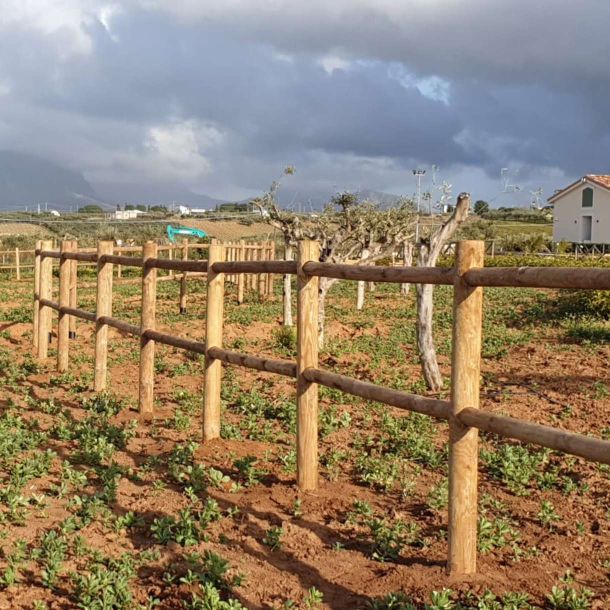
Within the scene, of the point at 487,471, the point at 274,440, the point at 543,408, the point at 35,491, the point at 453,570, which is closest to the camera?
the point at 453,570

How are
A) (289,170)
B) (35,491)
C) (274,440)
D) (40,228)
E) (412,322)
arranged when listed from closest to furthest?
(35,491) → (274,440) → (412,322) → (289,170) → (40,228)

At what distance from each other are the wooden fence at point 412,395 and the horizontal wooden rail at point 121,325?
1.1 inches

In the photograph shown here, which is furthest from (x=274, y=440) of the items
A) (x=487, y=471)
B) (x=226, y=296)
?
(x=226, y=296)

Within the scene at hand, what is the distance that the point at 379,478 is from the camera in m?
5.80

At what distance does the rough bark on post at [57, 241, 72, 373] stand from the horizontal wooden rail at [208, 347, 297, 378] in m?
4.55

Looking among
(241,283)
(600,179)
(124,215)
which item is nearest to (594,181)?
(600,179)

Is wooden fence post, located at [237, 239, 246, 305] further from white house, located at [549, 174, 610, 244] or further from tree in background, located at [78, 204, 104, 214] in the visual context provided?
tree in background, located at [78, 204, 104, 214]

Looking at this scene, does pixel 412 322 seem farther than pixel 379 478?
Yes

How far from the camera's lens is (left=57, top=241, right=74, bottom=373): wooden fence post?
10.8 meters

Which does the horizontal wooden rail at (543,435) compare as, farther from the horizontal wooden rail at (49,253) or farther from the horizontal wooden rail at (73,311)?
the horizontal wooden rail at (49,253)

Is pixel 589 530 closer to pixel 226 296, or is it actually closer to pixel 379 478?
pixel 379 478

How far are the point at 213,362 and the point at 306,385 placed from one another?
149cm

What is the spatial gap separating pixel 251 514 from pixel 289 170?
550 inches

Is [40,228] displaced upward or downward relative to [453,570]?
upward
